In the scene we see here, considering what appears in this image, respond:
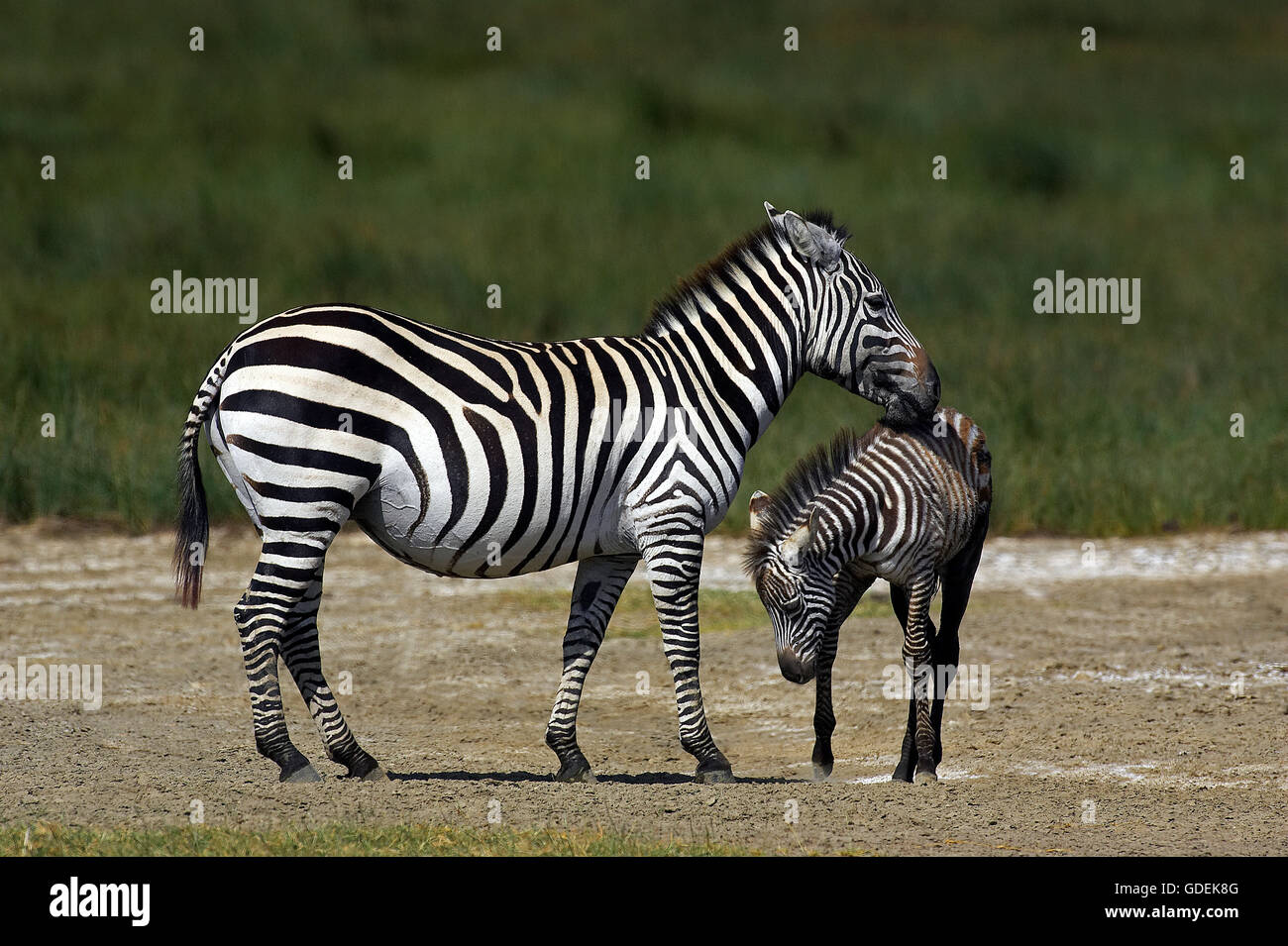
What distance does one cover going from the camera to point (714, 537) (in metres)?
15.1

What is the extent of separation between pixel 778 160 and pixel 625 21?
11.4m

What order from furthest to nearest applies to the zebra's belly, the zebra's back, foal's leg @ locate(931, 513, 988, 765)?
foal's leg @ locate(931, 513, 988, 765), the zebra's belly, the zebra's back

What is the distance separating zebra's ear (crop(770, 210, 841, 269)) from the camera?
8336 millimetres

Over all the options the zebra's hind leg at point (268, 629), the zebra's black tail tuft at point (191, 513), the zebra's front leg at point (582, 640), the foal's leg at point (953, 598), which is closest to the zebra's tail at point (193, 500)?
the zebra's black tail tuft at point (191, 513)

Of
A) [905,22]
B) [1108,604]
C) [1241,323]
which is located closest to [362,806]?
[1108,604]

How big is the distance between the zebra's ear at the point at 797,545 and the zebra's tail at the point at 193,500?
102 inches

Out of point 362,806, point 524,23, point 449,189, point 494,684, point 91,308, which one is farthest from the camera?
point 524,23

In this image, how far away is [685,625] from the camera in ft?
26.5

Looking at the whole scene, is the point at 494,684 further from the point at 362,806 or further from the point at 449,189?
the point at 449,189

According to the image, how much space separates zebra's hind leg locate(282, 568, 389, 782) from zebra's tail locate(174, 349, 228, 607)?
0.49 meters

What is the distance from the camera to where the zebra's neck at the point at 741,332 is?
27.3 ft

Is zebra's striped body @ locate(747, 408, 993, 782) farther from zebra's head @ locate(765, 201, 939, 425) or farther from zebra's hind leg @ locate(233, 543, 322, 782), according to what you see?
zebra's hind leg @ locate(233, 543, 322, 782)

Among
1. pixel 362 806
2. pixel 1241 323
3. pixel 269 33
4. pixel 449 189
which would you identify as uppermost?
pixel 269 33

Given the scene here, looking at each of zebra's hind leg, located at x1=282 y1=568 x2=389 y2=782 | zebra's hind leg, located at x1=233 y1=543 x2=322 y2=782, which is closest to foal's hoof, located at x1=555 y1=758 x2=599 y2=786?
zebra's hind leg, located at x1=282 y1=568 x2=389 y2=782
